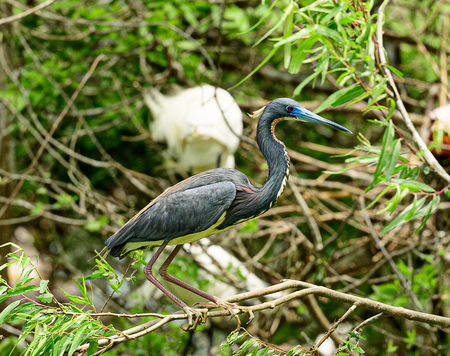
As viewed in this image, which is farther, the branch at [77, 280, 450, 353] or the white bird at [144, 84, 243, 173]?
the white bird at [144, 84, 243, 173]

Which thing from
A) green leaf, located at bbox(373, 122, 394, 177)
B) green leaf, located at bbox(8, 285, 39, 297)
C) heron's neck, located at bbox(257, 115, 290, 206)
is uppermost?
green leaf, located at bbox(373, 122, 394, 177)

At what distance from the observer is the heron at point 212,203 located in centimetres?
190

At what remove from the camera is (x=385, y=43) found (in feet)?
13.6

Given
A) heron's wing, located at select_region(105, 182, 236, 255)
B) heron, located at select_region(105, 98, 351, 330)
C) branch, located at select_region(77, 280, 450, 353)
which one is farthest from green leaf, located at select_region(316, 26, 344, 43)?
branch, located at select_region(77, 280, 450, 353)

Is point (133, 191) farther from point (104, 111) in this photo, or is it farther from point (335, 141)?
point (335, 141)

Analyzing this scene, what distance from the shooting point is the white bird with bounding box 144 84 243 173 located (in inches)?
138

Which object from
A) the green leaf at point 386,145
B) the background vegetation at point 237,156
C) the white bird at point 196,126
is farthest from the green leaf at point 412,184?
the white bird at point 196,126

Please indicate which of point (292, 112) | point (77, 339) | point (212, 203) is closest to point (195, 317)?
point (212, 203)

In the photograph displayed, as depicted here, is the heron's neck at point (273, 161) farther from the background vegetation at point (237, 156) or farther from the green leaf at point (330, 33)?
the background vegetation at point (237, 156)

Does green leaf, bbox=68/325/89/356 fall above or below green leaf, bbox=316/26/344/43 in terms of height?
below

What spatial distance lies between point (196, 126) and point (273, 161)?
1601 millimetres

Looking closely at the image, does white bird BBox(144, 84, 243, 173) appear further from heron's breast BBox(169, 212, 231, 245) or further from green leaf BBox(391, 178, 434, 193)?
green leaf BBox(391, 178, 434, 193)

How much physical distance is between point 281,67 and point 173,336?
214cm

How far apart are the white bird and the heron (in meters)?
1.36
